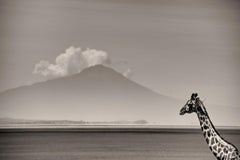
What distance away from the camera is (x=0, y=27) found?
4039 millimetres

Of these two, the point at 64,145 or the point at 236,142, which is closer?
the point at 64,145

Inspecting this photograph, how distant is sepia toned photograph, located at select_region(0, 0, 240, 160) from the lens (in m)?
3.99

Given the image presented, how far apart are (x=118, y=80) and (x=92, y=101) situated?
0.87 ft

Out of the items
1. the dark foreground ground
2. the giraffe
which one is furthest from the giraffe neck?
the dark foreground ground

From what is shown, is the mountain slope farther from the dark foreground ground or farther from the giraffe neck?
the giraffe neck

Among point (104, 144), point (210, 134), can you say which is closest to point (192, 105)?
point (210, 134)

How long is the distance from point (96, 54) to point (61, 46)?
0.29 metres

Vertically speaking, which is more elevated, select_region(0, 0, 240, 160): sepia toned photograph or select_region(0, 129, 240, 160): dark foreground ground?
select_region(0, 0, 240, 160): sepia toned photograph

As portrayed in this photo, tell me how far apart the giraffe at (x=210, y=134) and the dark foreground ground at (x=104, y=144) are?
0.19 metres

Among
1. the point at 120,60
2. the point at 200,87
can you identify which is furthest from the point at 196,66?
the point at 120,60

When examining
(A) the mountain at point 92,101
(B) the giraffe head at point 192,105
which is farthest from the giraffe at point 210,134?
(A) the mountain at point 92,101

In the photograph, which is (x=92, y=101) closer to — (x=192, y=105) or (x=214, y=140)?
(x=192, y=105)

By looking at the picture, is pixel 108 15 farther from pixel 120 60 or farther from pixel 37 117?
pixel 37 117

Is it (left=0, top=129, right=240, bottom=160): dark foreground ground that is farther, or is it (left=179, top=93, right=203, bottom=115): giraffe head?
(left=179, top=93, right=203, bottom=115): giraffe head
